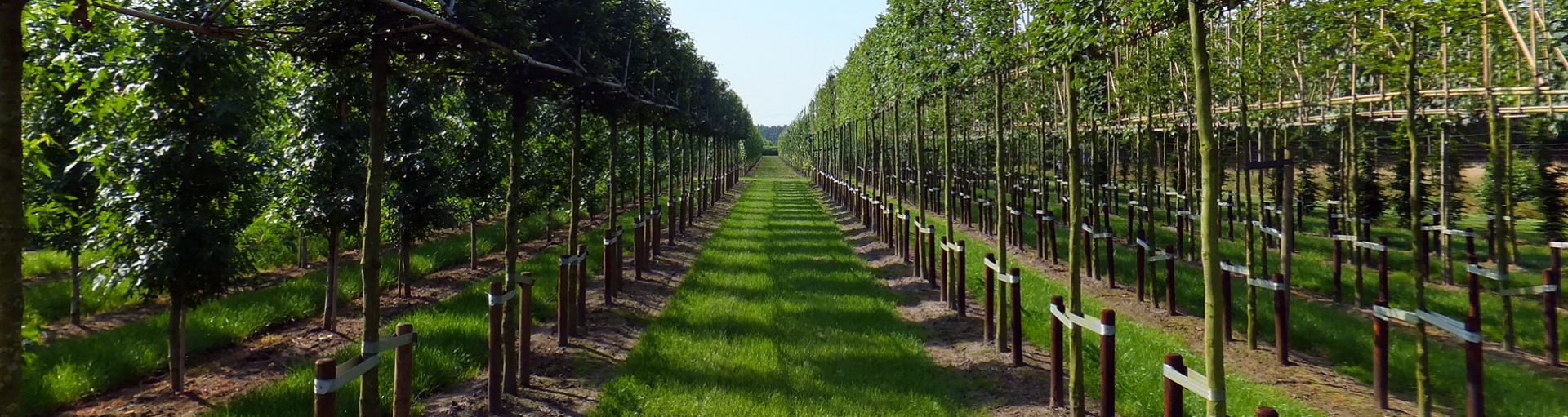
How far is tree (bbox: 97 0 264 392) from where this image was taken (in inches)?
248

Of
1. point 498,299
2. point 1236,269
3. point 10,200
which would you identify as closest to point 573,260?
point 498,299

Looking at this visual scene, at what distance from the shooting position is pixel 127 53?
20.3 ft

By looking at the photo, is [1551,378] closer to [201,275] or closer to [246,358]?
[201,275]

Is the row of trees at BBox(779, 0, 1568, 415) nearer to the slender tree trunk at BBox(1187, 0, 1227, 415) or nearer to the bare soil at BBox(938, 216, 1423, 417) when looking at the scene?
the slender tree trunk at BBox(1187, 0, 1227, 415)

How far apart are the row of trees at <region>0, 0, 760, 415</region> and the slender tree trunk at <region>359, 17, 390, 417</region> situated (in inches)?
0.6

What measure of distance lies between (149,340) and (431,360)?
146 inches

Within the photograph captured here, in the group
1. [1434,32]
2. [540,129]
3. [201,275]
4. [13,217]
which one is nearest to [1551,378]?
[1434,32]

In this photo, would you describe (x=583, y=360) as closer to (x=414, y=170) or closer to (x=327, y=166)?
(x=327, y=166)

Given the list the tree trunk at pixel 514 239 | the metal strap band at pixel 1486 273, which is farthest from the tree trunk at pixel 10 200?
the metal strap band at pixel 1486 273

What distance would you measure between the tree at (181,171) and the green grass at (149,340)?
0.77 metres

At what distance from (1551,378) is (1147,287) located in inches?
179

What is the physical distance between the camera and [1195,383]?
3.82 m

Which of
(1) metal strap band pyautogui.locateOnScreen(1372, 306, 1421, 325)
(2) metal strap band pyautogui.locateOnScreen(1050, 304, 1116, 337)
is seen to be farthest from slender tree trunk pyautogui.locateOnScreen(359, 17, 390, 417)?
(1) metal strap band pyautogui.locateOnScreen(1372, 306, 1421, 325)

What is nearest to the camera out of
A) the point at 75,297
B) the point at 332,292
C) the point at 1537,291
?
the point at 1537,291
